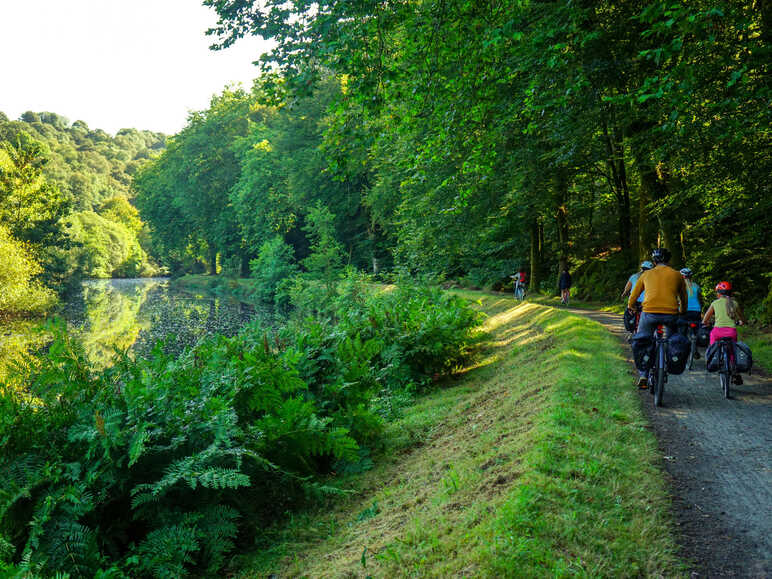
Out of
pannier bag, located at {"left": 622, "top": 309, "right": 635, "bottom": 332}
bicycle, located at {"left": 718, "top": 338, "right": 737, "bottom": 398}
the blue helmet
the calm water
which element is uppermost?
the blue helmet

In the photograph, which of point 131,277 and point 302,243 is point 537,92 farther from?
point 131,277

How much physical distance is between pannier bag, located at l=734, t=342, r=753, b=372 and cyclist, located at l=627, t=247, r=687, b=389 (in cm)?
153

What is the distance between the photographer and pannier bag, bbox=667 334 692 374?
22.7 feet

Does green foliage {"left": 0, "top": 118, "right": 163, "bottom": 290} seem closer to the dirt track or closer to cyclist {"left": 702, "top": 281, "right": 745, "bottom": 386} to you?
cyclist {"left": 702, "top": 281, "right": 745, "bottom": 386}

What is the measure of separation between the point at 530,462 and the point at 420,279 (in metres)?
12.4

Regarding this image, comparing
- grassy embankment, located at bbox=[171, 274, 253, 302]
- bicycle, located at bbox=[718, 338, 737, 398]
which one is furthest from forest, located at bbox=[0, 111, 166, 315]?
bicycle, located at bbox=[718, 338, 737, 398]

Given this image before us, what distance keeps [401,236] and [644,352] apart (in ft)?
60.7

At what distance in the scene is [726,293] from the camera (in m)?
8.51

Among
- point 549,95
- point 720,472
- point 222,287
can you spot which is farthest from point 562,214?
point 222,287

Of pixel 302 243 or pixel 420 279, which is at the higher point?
pixel 302 243

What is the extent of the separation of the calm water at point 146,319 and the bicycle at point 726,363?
16.2 meters

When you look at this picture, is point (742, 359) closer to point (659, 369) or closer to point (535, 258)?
point (659, 369)

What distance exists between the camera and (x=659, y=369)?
22.4 feet

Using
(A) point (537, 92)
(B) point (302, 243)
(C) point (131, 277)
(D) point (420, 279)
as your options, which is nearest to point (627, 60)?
(A) point (537, 92)
